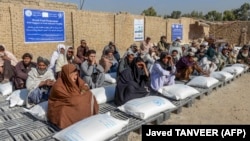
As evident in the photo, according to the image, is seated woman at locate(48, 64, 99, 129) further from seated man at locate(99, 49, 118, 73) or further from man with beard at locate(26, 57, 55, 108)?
seated man at locate(99, 49, 118, 73)

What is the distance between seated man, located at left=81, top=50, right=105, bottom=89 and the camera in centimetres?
539

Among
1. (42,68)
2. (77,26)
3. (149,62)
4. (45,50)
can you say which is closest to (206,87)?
(149,62)

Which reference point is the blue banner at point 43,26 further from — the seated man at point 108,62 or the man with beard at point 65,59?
the man with beard at point 65,59

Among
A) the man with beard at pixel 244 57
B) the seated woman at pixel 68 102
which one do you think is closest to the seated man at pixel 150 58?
the seated woman at pixel 68 102

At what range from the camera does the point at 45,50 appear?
10.9 m

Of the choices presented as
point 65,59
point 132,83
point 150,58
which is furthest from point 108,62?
point 132,83

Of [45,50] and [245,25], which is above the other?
[245,25]

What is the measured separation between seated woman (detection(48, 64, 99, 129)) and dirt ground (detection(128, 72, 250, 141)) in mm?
750

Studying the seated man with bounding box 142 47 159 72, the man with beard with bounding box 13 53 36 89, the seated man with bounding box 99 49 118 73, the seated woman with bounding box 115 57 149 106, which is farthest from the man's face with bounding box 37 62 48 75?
the seated man with bounding box 142 47 159 72

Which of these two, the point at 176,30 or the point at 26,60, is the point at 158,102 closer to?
the point at 26,60

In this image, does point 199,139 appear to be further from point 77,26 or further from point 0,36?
point 77,26

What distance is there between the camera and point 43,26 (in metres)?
10.5

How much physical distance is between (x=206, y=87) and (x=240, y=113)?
1151 millimetres

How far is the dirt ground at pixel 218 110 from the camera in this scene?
4441 mm
